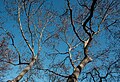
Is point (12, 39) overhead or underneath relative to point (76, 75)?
overhead

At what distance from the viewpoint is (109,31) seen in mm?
13289

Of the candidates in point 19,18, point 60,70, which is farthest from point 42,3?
point 60,70

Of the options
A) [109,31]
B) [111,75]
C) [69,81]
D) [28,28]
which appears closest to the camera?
[69,81]

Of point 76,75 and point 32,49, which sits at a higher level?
point 32,49

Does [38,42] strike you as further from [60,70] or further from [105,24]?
[105,24]

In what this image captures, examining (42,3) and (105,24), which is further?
(42,3)

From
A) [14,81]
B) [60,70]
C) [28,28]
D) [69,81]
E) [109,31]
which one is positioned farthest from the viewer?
[28,28]

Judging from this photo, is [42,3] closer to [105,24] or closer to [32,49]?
[32,49]

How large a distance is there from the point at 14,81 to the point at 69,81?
410 cm

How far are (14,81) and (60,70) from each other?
4057mm

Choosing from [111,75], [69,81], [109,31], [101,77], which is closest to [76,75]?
[69,81]

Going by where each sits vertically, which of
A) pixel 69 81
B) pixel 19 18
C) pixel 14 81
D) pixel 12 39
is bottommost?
pixel 69 81

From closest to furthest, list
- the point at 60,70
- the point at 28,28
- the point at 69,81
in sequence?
1. the point at 69,81
2. the point at 60,70
3. the point at 28,28

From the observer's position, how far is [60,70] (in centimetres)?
1480
